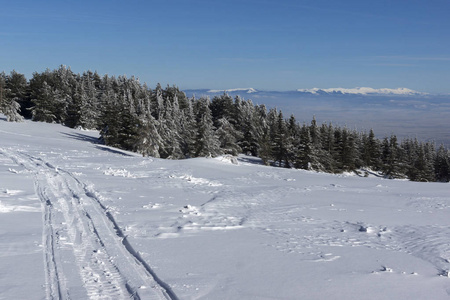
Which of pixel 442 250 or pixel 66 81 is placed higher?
pixel 66 81

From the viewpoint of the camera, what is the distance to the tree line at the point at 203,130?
4906 centimetres

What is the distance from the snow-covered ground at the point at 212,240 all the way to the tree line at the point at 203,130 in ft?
102

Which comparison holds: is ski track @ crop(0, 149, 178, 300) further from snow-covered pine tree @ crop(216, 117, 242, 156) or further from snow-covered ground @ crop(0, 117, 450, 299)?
snow-covered pine tree @ crop(216, 117, 242, 156)

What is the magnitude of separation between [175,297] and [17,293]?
8.19 feet

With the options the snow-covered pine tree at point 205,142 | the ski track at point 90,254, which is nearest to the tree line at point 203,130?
the snow-covered pine tree at point 205,142

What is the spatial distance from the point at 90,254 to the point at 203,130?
43.0 m

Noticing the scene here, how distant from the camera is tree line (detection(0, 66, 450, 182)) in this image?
161 ft

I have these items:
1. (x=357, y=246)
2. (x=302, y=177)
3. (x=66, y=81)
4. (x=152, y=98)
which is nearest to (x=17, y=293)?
(x=357, y=246)

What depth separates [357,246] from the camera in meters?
8.38

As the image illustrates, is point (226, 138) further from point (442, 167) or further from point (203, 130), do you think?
point (442, 167)

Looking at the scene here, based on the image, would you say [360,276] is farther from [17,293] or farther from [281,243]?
[17,293]

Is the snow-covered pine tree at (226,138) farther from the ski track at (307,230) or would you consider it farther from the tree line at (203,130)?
the ski track at (307,230)

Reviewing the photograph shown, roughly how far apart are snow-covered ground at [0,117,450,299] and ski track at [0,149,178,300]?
0.02 metres

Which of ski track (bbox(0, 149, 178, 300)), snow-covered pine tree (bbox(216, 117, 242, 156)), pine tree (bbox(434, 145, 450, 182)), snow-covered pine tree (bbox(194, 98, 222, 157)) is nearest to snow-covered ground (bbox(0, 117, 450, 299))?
ski track (bbox(0, 149, 178, 300))
